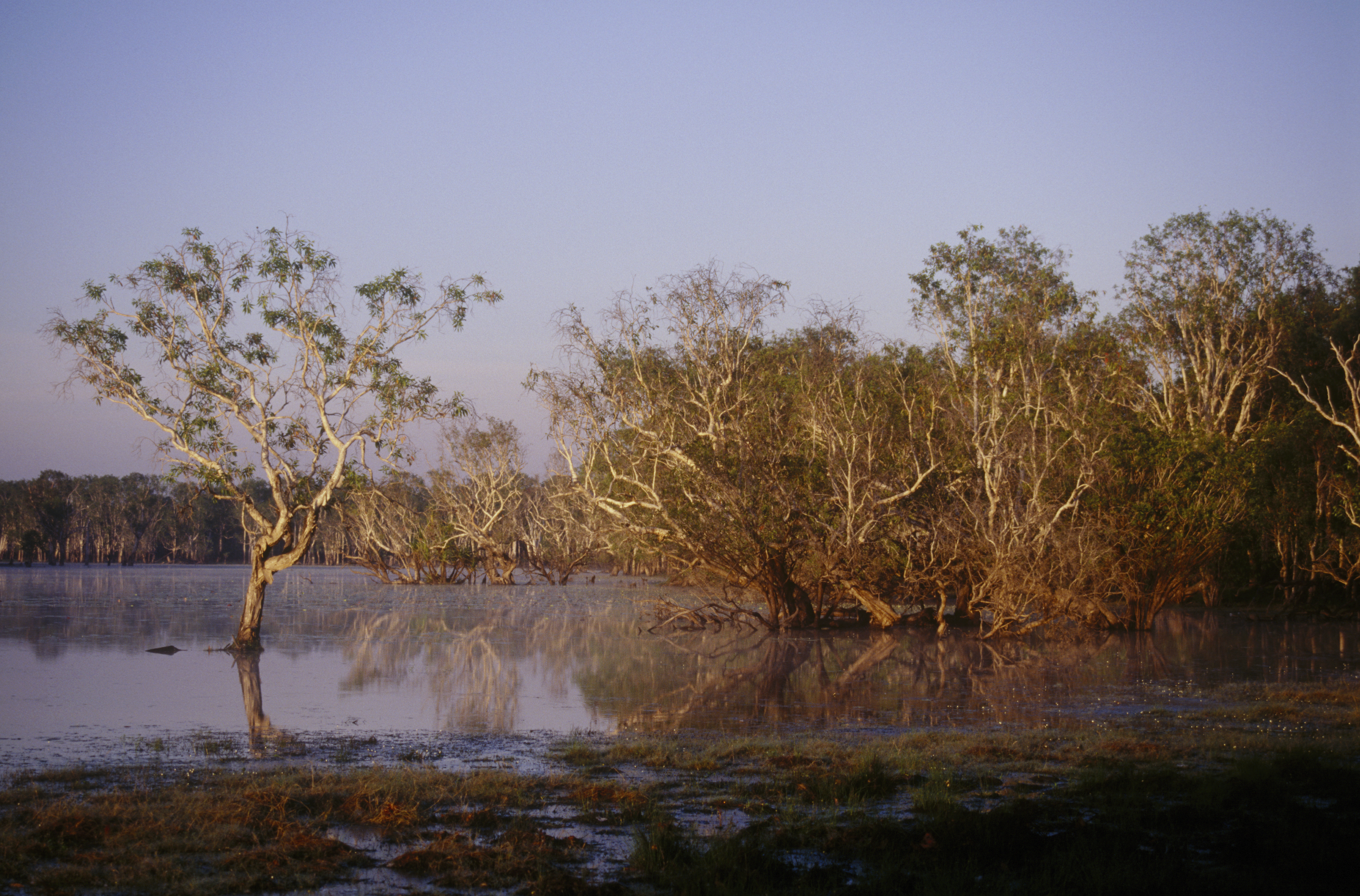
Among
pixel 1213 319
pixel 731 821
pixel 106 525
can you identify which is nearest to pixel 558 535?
pixel 1213 319

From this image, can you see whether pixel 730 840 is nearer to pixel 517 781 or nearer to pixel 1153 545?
pixel 517 781

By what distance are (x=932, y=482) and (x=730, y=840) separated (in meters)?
19.4

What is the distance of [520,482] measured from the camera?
70500 mm

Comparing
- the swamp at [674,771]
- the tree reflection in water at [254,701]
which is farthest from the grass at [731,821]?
the tree reflection in water at [254,701]

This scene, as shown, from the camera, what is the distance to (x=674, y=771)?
9438mm

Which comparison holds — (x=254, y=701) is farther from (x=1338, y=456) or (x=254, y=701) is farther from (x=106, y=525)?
(x=106, y=525)

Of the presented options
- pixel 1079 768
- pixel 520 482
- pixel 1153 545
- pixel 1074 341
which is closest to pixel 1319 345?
pixel 1074 341

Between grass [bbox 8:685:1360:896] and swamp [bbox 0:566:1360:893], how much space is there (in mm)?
29

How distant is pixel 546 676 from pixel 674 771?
8.09m

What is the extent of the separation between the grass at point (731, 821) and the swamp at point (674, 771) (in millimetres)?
29

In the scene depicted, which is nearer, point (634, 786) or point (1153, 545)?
point (634, 786)

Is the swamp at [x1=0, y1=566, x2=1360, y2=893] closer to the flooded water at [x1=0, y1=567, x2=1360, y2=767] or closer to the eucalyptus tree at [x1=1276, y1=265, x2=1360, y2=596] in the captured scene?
the flooded water at [x1=0, y1=567, x2=1360, y2=767]

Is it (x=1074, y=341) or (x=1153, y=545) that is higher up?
(x=1074, y=341)

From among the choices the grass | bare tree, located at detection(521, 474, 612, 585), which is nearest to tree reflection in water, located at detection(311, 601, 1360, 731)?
the grass
